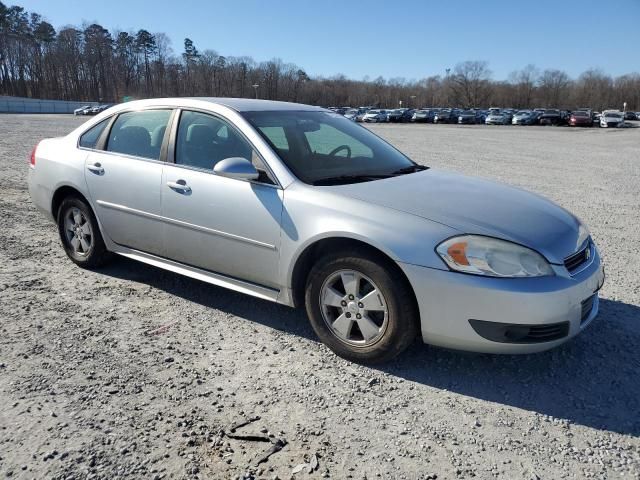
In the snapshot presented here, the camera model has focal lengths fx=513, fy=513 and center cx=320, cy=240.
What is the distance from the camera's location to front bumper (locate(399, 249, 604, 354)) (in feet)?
9.18

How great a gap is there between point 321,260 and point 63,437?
170 centimetres

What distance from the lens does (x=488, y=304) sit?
281 cm

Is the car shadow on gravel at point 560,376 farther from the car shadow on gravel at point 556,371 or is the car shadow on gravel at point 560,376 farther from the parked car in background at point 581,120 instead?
the parked car in background at point 581,120

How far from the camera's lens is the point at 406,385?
3.05 meters

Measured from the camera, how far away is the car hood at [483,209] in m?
3.00

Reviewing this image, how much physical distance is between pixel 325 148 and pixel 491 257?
5.85 feet

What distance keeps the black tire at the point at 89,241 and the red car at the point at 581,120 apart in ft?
179

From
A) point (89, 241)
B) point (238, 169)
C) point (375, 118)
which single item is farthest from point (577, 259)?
point (375, 118)

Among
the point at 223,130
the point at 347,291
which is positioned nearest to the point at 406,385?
the point at 347,291

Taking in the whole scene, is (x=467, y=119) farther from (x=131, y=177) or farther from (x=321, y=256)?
(x=321, y=256)

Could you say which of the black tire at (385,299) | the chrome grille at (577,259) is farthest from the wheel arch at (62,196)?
Result: the chrome grille at (577,259)

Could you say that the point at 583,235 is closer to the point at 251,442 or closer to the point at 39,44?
the point at 251,442

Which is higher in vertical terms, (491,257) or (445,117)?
(491,257)

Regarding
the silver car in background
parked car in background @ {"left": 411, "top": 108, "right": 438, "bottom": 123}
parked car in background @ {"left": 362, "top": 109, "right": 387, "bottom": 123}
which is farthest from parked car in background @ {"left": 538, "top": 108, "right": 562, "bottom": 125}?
the silver car in background
